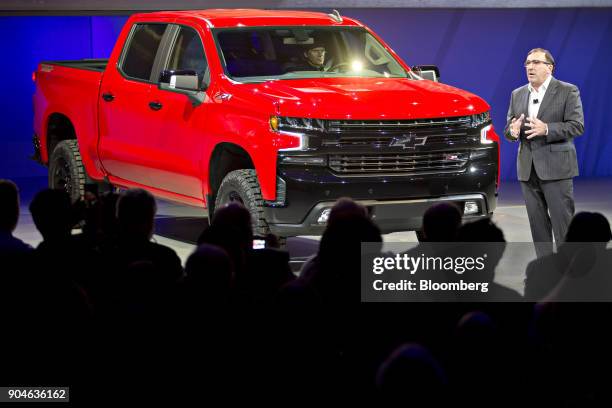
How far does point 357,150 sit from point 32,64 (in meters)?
7.75

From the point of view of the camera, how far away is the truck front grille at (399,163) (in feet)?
28.6

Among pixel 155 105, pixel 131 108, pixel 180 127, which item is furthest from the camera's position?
pixel 131 108

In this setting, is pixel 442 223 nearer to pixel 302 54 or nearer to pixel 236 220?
pixel 236 220

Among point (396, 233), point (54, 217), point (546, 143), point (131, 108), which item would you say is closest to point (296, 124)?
point (546, 143)

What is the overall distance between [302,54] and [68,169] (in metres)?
2.81

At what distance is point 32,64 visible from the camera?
600 inches

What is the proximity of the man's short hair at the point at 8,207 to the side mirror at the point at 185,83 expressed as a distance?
10.8ft

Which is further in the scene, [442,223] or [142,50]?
[142,50]

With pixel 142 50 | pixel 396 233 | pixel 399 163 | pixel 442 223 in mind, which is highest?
pixel 142 50

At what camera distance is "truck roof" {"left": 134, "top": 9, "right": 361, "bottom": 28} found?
9.95m

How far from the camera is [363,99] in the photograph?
8875 mm

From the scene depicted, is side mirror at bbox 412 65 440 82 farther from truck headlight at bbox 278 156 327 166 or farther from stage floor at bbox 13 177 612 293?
truck headlight at bbox 278 156 327 166

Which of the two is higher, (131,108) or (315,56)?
(315,56)

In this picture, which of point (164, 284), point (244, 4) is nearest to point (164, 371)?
point (164, 284)
